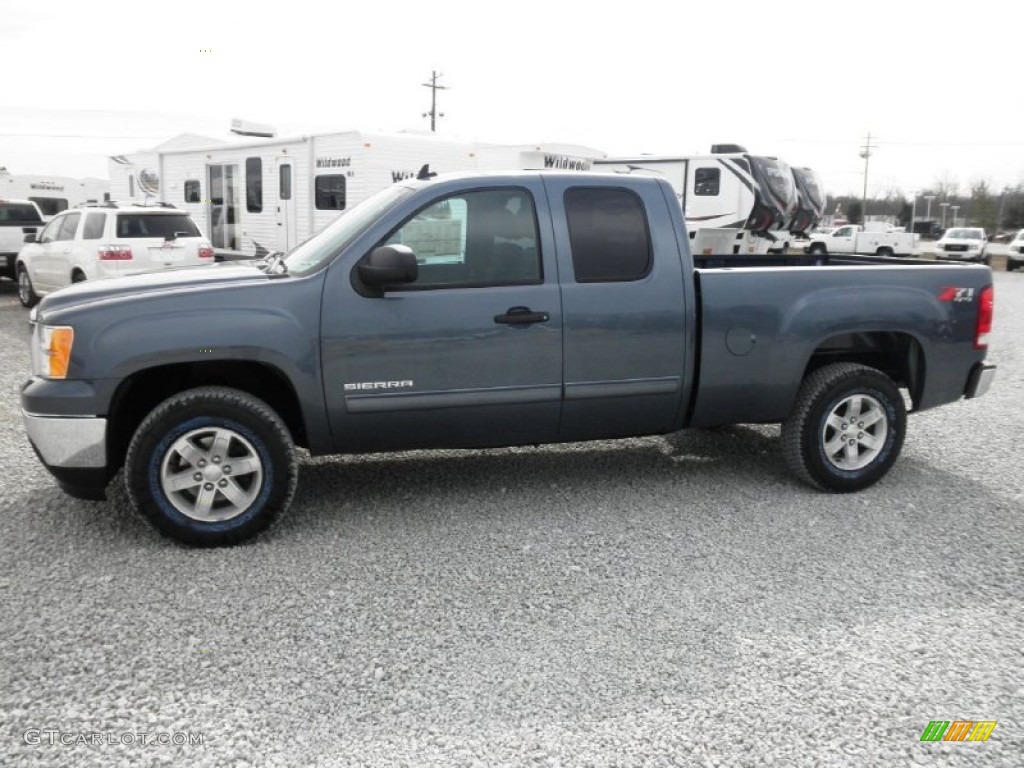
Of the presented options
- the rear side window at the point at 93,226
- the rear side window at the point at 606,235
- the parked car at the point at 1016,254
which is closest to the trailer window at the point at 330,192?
the rear side window at the point at 93,226

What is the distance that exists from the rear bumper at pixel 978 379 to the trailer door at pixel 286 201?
42.3 ft

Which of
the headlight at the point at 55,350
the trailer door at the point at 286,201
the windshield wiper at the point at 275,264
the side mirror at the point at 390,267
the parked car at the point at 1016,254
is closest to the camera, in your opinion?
the headlight at the point at 55,350

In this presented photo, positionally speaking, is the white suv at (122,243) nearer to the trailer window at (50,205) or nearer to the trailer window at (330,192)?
the trailer window at (330,192)

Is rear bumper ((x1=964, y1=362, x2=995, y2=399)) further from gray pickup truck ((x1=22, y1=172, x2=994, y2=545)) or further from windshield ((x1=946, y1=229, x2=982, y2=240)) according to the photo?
windshield ((x1=946, y1=229, x2=982, y2=240))

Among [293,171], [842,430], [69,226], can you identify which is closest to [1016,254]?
[293,171]

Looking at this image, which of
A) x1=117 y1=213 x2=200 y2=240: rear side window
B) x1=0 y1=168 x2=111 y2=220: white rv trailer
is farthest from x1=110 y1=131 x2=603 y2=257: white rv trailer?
x1=0 y1=168 x2=111 y2=220: white rv trailer

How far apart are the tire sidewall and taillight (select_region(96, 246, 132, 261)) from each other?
10.3 metres

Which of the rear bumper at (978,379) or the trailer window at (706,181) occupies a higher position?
the trailer window at (706,181)

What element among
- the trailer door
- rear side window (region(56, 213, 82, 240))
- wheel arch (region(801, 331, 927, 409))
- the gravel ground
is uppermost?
the trailer door

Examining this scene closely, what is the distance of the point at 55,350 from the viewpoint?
421 cm

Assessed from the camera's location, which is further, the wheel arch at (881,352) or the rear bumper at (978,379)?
the rear bumper at (978,379)

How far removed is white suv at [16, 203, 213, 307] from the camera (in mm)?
12461

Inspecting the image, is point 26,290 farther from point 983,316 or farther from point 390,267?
point 983,316

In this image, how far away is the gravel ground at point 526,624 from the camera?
9.43ft
